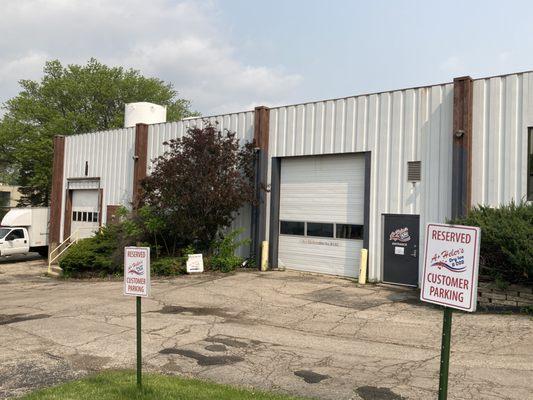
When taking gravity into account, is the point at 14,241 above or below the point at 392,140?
below

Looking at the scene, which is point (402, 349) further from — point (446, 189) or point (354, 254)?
point (354, 254)

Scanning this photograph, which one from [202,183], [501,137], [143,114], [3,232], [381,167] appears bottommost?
[3,232]

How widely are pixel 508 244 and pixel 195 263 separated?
1077 cm

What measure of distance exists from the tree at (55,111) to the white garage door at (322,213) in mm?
30462

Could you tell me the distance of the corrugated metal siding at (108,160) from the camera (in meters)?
24.9

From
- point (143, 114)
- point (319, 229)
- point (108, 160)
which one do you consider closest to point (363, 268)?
point (319, 229)

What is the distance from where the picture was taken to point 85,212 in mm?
27375

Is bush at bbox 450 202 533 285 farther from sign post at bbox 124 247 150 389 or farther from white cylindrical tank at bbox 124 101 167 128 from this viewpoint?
white cylindrical tank at bbox 124 101 167 128

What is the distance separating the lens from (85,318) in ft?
35.4

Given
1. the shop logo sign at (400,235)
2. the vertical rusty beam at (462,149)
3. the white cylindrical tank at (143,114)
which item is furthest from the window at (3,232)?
the vertical rusty beam at (462,149)

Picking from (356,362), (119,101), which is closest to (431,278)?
(356,362)

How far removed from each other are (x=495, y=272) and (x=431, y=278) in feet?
27.5

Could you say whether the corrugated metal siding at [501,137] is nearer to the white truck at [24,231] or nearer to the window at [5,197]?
the white truck at [24,231]

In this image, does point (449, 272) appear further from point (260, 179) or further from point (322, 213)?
point (260, 179)
